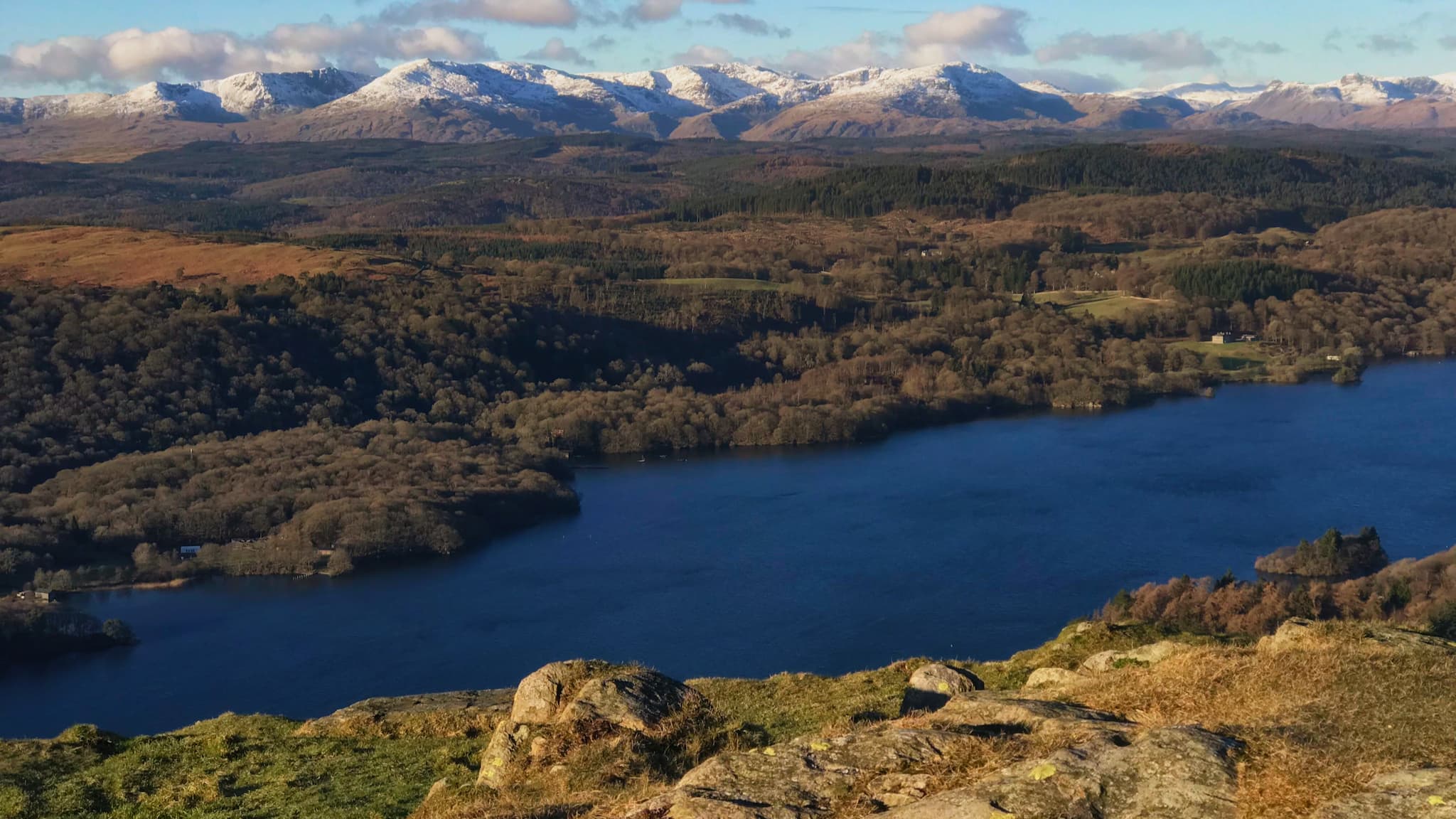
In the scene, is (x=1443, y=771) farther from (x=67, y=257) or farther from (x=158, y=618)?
(x=67, y=257)

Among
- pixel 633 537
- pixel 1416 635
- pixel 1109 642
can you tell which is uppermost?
pixel 1416 635

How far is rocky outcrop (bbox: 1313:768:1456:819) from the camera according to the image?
355 inches

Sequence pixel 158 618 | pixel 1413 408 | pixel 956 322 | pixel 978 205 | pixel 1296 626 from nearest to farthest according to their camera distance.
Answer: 1. pixel 1296 626
2. pixel 158 618
3. pixel 1413 408
4. pixel 956 322
5. pixel 978 205

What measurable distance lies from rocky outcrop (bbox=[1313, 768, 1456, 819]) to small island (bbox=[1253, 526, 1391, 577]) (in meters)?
48.8

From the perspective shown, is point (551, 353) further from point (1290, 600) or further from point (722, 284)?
point (1290, 600)

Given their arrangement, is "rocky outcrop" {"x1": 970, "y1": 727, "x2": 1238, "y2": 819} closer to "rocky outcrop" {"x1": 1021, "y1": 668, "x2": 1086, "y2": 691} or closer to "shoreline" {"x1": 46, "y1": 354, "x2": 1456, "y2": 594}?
"rocky outcrop" {"x1": 1021, "y1": 668, "x2": 1086, "y2": 691}

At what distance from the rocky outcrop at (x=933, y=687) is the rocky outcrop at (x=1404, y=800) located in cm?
526

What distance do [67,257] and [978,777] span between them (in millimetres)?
109648

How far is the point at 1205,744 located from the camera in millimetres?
10148

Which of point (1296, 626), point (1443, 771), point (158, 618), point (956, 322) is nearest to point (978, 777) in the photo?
point (1443, 771)

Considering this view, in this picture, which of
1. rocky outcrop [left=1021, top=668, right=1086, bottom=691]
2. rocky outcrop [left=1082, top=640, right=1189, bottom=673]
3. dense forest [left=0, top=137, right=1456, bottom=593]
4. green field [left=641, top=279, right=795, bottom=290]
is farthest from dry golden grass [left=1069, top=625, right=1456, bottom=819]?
green field [left=641, top=279, right=795, bottom=290]

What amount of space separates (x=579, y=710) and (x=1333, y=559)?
4821 centimetres

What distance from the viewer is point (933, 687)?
584 inches

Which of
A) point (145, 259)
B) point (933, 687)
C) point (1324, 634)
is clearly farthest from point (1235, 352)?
point (933, 687)
